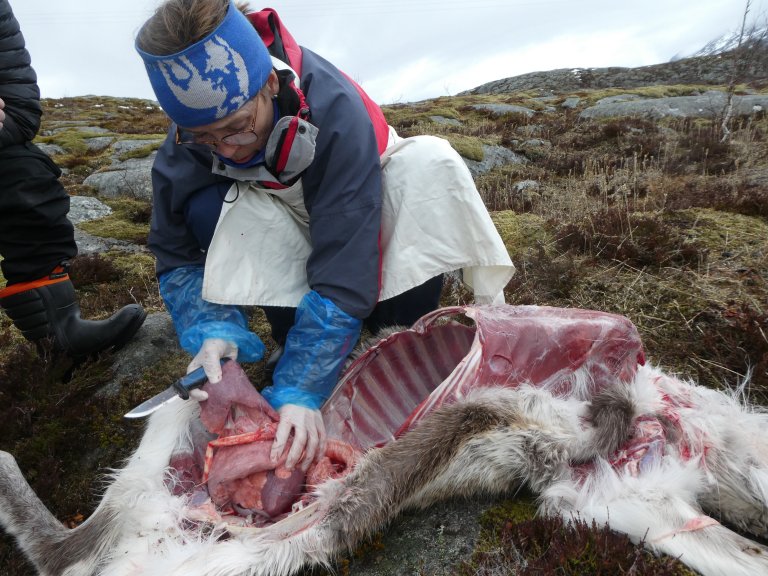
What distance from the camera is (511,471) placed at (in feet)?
6.91

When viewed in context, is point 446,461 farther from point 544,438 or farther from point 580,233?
point 580,233

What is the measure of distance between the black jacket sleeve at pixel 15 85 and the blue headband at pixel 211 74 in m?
1.65

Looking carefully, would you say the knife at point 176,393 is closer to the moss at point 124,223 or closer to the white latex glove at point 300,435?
the white latex glove at point 300,435

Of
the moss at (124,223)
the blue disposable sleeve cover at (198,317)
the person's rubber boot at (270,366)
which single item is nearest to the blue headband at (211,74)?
the blue disposable sleeve cover at (198,317)

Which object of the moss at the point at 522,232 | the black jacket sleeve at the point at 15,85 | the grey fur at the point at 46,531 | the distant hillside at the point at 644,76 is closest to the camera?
the grey fur at the point at 46,531

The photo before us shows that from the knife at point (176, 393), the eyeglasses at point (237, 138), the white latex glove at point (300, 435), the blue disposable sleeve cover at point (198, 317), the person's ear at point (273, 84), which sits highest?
the person's ear at point (273, 84)

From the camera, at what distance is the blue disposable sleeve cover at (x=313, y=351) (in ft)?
8.14

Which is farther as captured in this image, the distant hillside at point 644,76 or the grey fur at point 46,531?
the distant hillside at point 644,76

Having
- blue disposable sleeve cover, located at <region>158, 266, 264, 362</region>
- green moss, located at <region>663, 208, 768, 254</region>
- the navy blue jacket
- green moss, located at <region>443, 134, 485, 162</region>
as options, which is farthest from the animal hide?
green moss, located at <region>443, 134, 485, 162</region>

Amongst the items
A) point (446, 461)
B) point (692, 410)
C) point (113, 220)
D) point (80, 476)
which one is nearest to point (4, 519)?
point (80, 476)

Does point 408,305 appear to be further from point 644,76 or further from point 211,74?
point 644,76

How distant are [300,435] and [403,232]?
3.97ft

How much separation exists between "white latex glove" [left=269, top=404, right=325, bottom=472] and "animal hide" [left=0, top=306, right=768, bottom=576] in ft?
0.57

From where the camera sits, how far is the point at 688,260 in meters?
4.16
